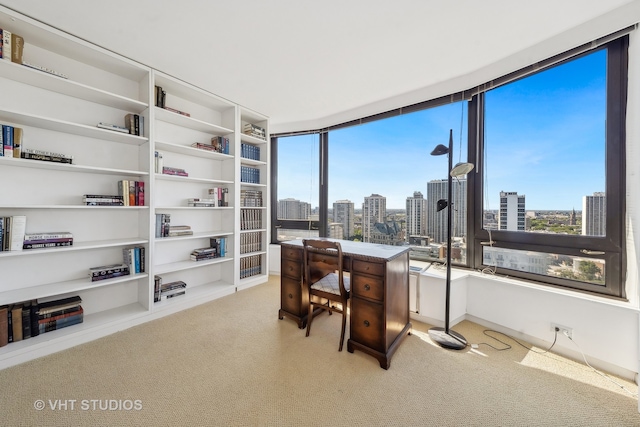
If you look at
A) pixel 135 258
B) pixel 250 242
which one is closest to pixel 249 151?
pixel 250 242

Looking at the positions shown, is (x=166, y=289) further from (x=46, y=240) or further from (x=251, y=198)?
(x=251, y=198)

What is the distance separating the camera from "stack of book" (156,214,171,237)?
2459mm

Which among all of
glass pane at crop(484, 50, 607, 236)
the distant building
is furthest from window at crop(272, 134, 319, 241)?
glass pane at crop(484, 50, 607, 236)

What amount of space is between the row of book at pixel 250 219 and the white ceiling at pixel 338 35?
5.35 ft

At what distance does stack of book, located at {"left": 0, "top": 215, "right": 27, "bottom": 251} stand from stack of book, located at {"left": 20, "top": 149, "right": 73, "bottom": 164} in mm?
471

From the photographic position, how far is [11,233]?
5.57 ft

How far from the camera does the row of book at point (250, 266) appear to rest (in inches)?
129

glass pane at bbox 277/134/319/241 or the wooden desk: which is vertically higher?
glass pane at bbox 277/134/319/241

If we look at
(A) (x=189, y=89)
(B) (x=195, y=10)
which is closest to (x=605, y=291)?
(B) (x=195, y=10)

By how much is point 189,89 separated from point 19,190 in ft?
5.75

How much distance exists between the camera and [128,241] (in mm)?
2186

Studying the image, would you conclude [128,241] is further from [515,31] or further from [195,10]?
[515,31]

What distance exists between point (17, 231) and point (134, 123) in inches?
49.5

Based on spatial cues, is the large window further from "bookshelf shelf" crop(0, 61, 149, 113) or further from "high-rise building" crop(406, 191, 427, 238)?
"bookshelf shelf" crop(0, 61, 149, 113)
